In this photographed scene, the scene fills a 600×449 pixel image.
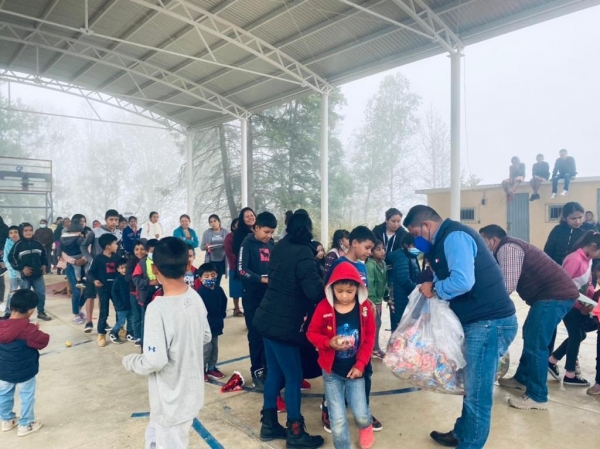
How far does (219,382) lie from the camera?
441 centimetres

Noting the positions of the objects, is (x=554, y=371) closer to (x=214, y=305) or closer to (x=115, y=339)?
(x=214, y=305)

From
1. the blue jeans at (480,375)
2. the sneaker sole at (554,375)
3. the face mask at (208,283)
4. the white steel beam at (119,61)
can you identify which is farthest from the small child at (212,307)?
the white steel beam at (119,61)

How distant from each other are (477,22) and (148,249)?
8141 millimetres

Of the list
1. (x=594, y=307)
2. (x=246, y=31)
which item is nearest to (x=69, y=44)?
Answer: (x=246, y=31)

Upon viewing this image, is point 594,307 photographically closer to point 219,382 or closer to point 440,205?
point 219,382

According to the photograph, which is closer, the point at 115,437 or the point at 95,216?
the point at 115,437

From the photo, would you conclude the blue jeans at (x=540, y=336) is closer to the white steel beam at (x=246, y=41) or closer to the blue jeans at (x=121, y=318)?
the blue jeans at (x=121, y=318)

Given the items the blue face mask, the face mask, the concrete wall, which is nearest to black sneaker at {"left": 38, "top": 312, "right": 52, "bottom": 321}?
the face mask

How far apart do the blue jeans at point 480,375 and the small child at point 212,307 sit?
8.41 feet

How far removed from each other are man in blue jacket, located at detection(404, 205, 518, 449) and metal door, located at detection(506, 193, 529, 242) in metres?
12.3

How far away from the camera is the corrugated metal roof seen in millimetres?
9438

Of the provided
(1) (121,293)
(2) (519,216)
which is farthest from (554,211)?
(1) (121,293)

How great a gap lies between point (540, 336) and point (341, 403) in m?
1.87

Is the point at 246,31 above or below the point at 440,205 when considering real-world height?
above
